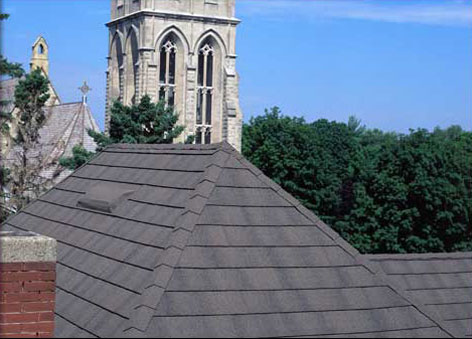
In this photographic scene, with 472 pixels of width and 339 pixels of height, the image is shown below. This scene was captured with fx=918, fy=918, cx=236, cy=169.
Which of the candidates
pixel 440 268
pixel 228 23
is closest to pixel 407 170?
pixel 228 23

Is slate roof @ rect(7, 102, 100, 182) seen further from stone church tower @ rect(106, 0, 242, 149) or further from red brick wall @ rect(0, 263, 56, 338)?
red brick wall @ rect(0, 263, 56, 338)

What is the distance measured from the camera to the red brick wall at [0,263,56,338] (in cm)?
607

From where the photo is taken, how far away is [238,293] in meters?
9.09

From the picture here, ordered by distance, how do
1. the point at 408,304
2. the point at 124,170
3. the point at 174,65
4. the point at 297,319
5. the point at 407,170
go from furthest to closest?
the point at 174,65
the point at 407,170
the point at 124,170
the point at 408,304
the point at 297,319

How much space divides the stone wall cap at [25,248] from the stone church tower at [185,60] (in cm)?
6297

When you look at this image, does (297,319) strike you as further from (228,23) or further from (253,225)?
(228,23)

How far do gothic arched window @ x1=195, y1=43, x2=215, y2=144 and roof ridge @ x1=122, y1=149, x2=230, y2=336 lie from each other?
62857 mm

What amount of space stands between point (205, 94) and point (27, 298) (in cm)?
6833

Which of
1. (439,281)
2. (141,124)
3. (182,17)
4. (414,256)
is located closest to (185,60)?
(182,17)

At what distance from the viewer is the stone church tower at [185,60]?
230ft

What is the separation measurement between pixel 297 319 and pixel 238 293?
0.64 meters

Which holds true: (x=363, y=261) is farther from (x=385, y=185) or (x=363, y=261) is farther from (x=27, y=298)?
(x=385, y=185)

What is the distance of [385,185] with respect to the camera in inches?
2039

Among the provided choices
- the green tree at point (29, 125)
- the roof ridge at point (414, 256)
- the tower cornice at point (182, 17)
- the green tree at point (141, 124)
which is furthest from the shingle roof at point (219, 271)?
the tower cornice at point (182, 17)
